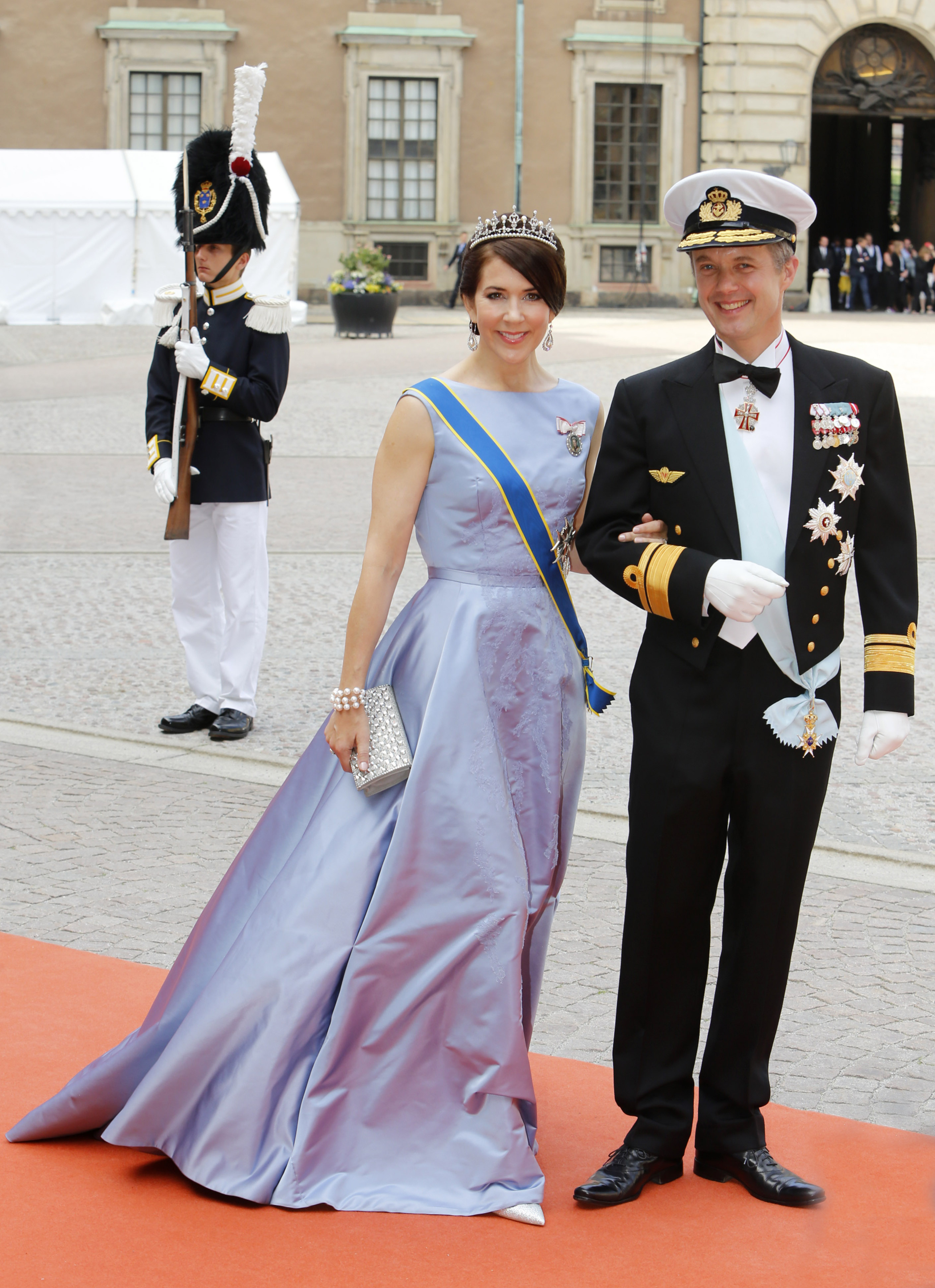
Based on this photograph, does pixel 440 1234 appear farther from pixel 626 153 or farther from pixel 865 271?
pixel 865 271

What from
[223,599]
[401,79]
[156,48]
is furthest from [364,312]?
[223,599]

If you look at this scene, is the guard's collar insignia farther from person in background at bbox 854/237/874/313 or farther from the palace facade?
person in background at bbox 854/237/874/313


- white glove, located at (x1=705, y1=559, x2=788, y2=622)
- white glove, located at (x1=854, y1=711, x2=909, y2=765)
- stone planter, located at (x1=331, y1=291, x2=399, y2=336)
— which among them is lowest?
white glove, located at (x1=854, y1=711, x2=909, y2=765)

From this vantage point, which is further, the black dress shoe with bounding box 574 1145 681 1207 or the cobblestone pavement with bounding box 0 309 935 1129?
the cobblestone pavement with bounding box 0 309 935 1129

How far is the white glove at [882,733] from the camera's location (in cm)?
286

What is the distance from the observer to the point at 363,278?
73.9 ft

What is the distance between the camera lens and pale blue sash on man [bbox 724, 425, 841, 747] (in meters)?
2.83

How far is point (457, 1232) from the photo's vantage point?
2.79m

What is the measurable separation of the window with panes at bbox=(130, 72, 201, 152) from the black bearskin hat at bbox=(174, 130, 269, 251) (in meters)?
26.5

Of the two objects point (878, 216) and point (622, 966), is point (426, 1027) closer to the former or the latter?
point (622, 966)

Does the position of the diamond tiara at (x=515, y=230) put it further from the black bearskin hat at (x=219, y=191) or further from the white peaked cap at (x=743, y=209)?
the black bearskin hat at (x=219, y=191)

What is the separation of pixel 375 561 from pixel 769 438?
2.49 ft

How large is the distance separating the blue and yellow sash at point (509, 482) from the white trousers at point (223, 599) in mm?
3039

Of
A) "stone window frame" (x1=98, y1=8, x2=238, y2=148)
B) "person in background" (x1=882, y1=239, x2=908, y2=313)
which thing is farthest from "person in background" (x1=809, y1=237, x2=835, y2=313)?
"stone window frame" (x1=98, y1=8, x2=238, y2=148)
